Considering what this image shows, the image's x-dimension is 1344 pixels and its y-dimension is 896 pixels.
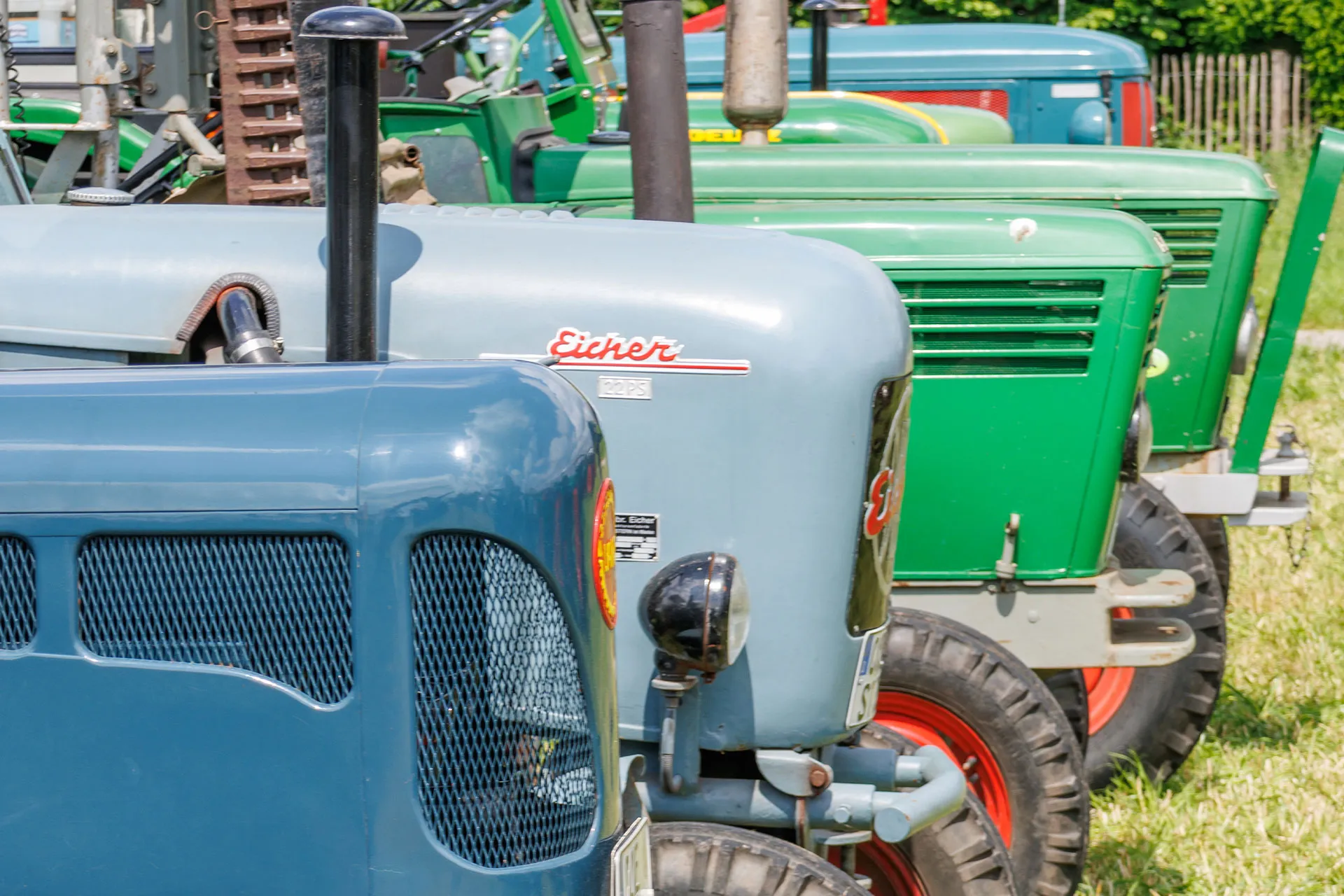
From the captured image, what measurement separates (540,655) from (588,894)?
27 centimetres

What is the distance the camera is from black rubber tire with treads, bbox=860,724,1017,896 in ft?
9.74

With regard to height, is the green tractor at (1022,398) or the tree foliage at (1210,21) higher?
the tree foliage at (1210,21)

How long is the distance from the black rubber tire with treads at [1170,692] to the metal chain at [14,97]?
298 centimetres

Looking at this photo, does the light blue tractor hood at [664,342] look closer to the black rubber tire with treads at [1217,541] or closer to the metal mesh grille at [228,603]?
the metal mesh grille at [228,603]

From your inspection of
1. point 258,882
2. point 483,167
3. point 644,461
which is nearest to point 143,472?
point 258,882

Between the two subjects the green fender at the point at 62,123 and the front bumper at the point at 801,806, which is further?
the green fender at the point at 62,123

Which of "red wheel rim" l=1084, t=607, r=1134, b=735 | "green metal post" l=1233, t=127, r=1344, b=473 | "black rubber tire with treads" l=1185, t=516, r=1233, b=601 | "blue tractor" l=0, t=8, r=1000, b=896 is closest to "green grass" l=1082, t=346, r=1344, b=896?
"red wheel rim" l=1084, t=607, r=1134, b=735

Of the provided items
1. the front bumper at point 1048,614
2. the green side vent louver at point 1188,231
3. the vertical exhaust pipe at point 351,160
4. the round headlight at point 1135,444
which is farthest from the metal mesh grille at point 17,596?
the green side vent louver at point 1188,231

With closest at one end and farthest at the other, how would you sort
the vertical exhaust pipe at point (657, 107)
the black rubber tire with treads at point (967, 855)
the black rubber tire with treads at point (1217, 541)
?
→ the black rubber tire with treads at point (967, 855) < the vertical exhaust pipe at point (657, 107) < the black rubber tire with treads at point (1217, 541)

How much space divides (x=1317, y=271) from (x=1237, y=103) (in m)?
6.09

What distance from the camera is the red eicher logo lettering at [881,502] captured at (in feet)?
8.88

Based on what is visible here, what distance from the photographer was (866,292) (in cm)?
265

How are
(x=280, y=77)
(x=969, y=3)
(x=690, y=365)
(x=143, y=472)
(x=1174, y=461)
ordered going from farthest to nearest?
(x=969, y=3)
(x=1174, y=461)
(x=280, y=77)
(x=690, y=365)
(x=143, y=472)

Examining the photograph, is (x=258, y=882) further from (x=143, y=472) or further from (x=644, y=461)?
(x=644, y=461)
